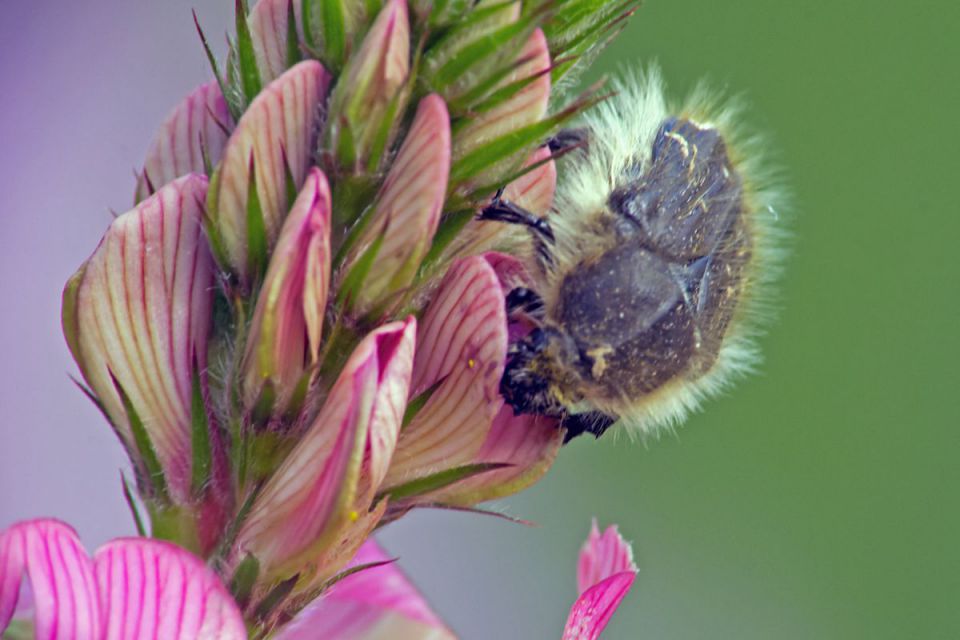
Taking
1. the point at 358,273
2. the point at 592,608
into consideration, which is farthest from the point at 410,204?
the point at 592,608

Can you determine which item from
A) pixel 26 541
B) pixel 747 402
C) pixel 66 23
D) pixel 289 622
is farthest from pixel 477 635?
pixel 26 541

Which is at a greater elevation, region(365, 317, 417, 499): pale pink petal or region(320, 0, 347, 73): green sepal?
region(320, 0, 347, 73): green sepal

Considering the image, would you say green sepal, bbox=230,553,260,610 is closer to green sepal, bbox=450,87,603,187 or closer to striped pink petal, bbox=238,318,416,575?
striped pink petal, bbox=238,318,416,575

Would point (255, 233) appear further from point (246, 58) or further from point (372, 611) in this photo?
point (372, 611)

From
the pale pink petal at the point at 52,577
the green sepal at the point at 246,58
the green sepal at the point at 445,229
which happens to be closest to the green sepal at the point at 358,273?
the green sepal at the point at 445,229

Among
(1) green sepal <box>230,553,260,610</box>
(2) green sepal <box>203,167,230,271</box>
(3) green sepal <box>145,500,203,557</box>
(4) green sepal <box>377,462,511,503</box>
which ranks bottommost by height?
(4) green sepal <box>377,462,511,503</box>

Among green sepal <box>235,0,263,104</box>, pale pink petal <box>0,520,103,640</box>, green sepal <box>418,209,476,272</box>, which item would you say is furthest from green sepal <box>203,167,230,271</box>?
pale pink petal <box>0,520,103,640</box>

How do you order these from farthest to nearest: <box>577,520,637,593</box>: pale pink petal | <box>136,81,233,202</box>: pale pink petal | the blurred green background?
1. the blurred green background
2. <box>577,520,637,593</box>: pale pink petal
3. <box>136,81,233,202</box>: pale pink petal
